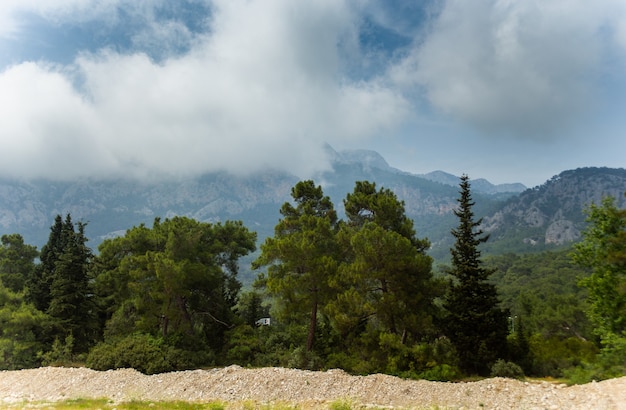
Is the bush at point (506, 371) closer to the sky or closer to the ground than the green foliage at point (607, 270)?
closer to the ground

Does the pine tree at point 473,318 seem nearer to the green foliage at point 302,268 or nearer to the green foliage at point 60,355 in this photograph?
the green foliage at point 302,268

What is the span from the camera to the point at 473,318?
24.4m

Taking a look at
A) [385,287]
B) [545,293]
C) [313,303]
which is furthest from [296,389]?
[545,293]

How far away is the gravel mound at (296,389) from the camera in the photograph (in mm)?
15742

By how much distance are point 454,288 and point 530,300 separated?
55.7m

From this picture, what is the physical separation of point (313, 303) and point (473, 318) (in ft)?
33.2

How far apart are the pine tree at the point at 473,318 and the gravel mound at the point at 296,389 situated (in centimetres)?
514

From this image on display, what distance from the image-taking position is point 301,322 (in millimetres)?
30062

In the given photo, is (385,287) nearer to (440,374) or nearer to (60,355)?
(440,374)

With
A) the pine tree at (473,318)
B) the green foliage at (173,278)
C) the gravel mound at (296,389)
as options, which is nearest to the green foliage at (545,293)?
the pine tree at (473,318)

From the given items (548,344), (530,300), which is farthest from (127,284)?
(530,300)

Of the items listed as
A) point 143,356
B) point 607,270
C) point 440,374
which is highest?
point 607,270

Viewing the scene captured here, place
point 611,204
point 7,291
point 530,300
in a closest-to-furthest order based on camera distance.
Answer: point 611,204
point 7,291
point 530,300

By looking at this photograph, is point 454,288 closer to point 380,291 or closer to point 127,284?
point 380,291
